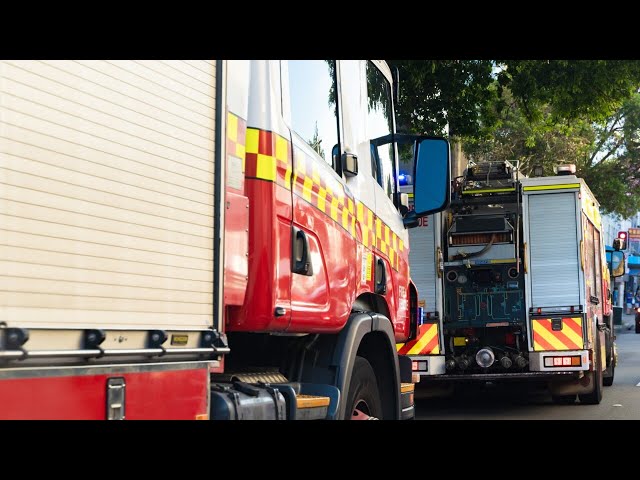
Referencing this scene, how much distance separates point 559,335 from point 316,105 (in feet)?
25.3

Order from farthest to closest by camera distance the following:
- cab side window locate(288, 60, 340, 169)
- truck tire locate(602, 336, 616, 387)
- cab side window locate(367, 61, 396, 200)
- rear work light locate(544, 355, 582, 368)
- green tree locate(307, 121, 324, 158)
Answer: truck tire locate(602, 336, 616, 387), rear work light locate(544, 355, 582, 368), cab side window locate(367, 61, 396, 200), green tree locate(307, 121, 324, 158), cab side window locate(288, 60, 340, 169)

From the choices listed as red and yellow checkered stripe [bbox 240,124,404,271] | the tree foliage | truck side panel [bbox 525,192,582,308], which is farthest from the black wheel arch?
the tree foliage

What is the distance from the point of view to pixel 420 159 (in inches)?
244

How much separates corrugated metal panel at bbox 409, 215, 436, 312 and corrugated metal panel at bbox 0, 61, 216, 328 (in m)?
8.75

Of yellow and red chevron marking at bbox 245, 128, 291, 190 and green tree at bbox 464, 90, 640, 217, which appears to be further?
green tree at bbox 464, 90, 640, 217

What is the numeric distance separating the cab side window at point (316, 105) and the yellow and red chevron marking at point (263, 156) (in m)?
0.34

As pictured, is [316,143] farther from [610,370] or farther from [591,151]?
[591,151]

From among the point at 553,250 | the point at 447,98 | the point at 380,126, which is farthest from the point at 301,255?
the point at 447,98

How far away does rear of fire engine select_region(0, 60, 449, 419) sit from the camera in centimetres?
267

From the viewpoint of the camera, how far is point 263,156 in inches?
167

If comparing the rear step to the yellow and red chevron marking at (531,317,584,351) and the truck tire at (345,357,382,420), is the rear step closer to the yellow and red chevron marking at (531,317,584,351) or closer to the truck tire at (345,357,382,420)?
the truck tire at (345,357,382,420)
